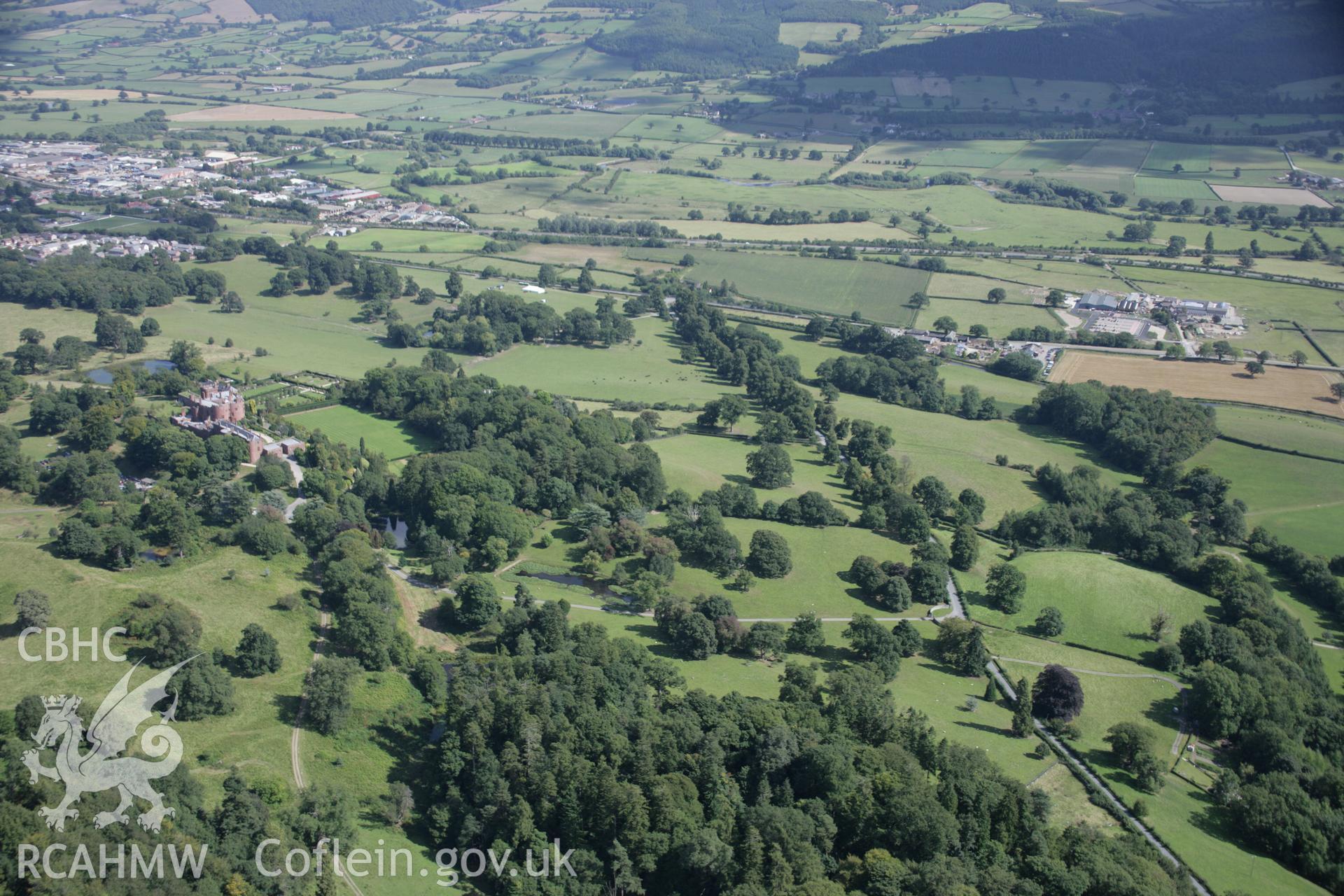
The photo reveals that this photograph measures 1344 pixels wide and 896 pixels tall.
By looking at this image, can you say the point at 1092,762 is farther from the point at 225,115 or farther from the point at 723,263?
the point at 225,115

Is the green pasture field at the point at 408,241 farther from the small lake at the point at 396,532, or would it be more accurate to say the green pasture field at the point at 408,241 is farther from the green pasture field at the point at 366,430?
the small lake at the point at 396,532

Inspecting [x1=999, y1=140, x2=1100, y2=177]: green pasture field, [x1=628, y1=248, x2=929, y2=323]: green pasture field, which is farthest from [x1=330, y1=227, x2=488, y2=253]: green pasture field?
[x1=999, y1=140, x2=1100, y2=177]: green pasture field

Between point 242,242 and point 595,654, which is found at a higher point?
point 242,242

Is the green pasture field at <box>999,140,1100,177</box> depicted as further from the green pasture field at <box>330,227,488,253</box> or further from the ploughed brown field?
the green pasture field at <box>330,227,488,253</box>

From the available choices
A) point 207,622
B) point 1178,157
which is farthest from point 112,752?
point 1178,157

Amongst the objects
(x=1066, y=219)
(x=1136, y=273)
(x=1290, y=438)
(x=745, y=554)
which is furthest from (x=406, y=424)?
(x=1066, y=219)

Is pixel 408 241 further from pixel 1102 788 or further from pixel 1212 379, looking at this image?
pixel 1102 788
